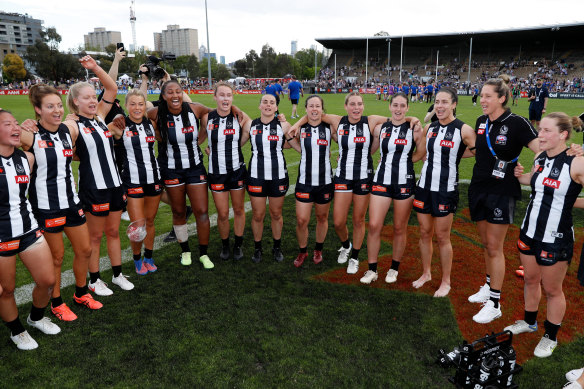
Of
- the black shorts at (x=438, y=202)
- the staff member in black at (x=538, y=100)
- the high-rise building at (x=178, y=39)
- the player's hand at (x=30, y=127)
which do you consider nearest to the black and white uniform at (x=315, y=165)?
the black shorts at (x=438, y=202)

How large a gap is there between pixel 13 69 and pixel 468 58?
67.9 meters

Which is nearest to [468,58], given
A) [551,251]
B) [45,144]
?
[551,251]

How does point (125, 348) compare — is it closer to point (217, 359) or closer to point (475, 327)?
point (217, 359)

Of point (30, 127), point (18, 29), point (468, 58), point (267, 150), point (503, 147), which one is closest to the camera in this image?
point (30, 127)

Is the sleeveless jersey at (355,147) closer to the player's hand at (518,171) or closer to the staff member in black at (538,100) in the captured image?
the player's hand at (518,171)

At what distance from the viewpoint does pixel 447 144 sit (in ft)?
13.1

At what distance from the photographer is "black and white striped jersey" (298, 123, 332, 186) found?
188 inches

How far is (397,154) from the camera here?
14.3ft

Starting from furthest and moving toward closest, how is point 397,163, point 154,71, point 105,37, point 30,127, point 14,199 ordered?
point 105,37 < point 154,71 < point 397,163 < point 30,127 < point 14,199

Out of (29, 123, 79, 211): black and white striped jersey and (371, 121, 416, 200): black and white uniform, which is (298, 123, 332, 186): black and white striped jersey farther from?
(29, 123, 79, 211): black and white striped jersey

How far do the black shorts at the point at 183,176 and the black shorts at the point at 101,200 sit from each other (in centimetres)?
69

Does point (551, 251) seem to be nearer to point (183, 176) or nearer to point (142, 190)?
point (183, 176)

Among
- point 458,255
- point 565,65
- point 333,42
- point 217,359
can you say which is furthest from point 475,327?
point 333,42

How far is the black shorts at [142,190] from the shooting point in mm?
4484
